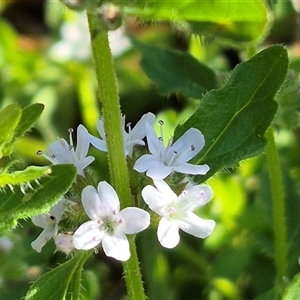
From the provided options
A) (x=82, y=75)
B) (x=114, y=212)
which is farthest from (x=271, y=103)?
(x=82, y=75)

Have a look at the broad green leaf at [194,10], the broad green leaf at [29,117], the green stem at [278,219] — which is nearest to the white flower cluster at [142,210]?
the broad green leaf at [29,117]

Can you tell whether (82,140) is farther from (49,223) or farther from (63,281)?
(63,281)

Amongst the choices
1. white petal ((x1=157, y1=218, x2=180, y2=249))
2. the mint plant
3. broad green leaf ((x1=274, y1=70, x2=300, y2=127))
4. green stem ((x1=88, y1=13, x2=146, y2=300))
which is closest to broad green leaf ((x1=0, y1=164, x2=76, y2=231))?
the mint plant

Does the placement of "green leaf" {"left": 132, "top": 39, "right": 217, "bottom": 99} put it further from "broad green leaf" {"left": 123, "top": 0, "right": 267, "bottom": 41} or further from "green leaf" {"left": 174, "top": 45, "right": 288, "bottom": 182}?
"broad green leaf" {"left": 123, "top": 0, "right": 267, "bottom": 41}

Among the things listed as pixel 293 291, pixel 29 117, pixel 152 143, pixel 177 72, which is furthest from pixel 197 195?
pixel 177 72

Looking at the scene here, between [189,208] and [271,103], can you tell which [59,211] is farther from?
[271,103]
